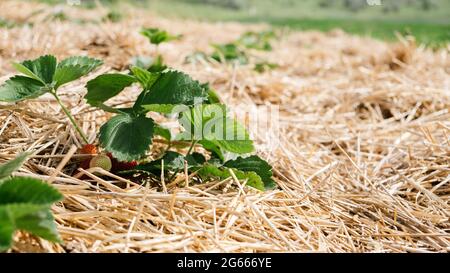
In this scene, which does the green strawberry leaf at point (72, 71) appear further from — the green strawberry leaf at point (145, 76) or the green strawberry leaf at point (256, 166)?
the green strawberry leaf at point (256, 166)

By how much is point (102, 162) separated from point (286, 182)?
0.52m

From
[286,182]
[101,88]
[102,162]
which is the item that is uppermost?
[101,88]

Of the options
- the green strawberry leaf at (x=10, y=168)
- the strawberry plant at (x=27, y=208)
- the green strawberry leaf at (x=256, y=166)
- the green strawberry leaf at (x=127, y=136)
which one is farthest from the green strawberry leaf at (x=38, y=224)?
the green strawberry leaf at (x=256, y=166)

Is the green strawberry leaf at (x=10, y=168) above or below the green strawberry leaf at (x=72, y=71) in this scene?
below

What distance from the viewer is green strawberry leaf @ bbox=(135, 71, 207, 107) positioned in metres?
1.15

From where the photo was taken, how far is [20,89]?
1180 mm

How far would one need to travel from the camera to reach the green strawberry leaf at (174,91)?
115cm

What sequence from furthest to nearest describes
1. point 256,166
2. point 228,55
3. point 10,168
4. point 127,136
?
point 228,55, point 256,166, point 127,136, point 10,168

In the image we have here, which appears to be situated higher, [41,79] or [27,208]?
[41,79]

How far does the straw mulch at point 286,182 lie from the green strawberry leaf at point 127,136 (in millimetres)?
68

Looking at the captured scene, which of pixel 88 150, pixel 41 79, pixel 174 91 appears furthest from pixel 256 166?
pixel 41 79

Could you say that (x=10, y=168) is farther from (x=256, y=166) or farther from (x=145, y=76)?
(x=256, y=166)
